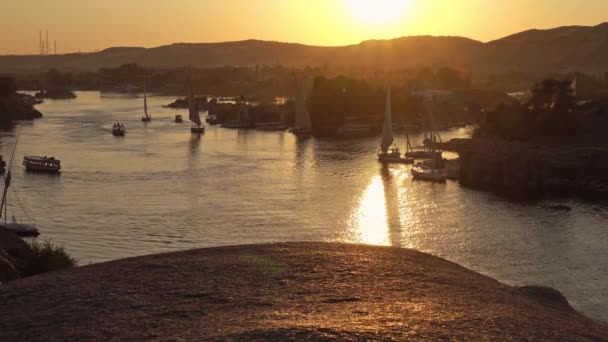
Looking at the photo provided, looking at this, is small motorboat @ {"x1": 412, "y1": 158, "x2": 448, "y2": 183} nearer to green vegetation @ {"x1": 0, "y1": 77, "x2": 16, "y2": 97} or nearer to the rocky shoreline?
the rocky shoreline

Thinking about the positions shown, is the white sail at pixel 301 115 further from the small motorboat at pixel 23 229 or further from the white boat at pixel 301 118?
the small motorboat at pixel 23 229

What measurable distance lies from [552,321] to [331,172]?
90.5 ft

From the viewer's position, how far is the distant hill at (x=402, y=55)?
4879 inches

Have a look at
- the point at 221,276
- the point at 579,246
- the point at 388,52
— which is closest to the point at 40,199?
the point at 579,246

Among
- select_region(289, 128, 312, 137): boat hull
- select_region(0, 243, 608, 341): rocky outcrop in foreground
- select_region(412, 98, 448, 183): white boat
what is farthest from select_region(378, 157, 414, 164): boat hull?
select_region(0, 243, 608, 341): rocky outcrop in foreground

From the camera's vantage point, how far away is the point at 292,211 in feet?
84.3

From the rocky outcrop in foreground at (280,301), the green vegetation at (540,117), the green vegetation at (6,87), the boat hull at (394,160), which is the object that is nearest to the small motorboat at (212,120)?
the green vegetation at (6,87)

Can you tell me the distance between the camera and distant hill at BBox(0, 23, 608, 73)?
124 m

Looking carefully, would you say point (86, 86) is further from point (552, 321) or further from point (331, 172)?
point (552, 321)

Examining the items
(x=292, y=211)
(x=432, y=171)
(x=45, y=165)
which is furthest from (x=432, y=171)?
(x=45, y=165)

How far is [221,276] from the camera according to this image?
824cm

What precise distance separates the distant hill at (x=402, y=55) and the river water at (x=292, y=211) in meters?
58.1

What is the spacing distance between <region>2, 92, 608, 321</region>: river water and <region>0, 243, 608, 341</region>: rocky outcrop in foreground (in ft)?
24.4

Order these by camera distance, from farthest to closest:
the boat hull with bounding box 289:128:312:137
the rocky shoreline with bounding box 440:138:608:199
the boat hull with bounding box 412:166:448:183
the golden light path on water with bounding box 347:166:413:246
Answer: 1. the boat hull with bounding box 289:128:312:137
2. the boat hull with bounding box 412:166:448:183
3. the rocky shoreline with bounding box 440:138:608:199
4. the golden light path on water with bounding box 347:166:413:246
